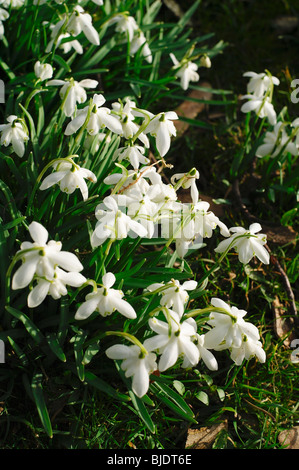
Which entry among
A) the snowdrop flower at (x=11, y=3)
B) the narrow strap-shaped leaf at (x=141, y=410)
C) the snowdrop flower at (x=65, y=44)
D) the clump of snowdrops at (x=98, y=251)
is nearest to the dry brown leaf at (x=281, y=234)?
the clump of snowdrops at (x=98, y=251)

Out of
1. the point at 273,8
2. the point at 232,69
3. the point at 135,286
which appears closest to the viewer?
the point at 135,286

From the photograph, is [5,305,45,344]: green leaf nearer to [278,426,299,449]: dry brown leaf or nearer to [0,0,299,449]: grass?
[0,0,299,449]: grass

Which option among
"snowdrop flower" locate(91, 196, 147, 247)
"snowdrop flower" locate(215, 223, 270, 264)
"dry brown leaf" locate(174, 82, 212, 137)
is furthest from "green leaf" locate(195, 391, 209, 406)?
"dry brown leaf" locate(174, 82, 212, 137)

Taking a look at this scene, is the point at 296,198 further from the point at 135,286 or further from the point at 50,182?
the point at 50,182

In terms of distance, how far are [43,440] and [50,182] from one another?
0.87 metres

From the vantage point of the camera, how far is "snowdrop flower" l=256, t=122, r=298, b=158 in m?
2.65

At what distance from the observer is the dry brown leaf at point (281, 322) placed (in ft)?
7.87

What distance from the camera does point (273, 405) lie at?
205 cm

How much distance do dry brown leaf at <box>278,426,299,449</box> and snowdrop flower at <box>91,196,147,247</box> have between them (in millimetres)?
967

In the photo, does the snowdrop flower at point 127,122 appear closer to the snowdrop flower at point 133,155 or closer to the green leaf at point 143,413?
the snowdrop flower at point 133,155

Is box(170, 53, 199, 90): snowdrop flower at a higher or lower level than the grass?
higher

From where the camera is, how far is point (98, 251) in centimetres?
200
